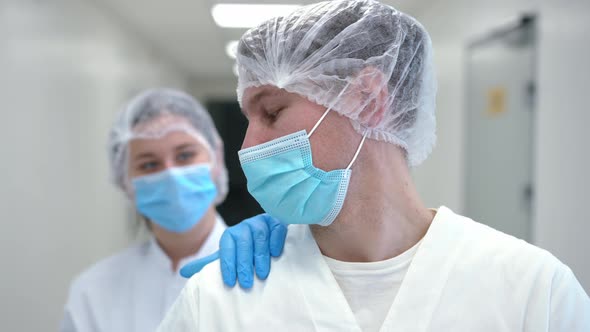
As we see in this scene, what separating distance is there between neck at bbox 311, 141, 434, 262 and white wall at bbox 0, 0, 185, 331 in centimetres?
168

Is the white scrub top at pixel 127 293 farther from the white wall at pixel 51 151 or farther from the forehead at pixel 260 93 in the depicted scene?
the forehead at pixel 260 93

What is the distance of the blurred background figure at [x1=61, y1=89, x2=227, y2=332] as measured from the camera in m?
1.79

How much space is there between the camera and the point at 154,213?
189cm

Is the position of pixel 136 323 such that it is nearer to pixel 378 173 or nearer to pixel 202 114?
pixel 202 114

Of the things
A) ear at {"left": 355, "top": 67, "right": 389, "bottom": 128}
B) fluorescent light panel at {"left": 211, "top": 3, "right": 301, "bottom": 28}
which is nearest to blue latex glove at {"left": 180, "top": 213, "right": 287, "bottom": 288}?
ear at {"left": 355, "top": 67, "right": 389, "bottom": 128}

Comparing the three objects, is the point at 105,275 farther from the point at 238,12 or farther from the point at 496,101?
the point at 496,101

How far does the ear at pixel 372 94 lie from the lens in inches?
43.4

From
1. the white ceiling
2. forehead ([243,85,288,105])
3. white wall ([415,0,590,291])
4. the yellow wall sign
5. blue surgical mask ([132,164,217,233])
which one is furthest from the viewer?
the white ceiling

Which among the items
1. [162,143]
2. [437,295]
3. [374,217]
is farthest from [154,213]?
[437,295]

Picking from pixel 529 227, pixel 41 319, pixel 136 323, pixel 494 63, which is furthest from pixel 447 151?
pixel 41 319

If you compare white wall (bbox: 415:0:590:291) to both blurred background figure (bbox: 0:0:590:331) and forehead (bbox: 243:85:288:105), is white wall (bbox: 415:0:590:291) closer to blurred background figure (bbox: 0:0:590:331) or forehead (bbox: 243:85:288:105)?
blurred background figure (bbox: 0:0:590:331)

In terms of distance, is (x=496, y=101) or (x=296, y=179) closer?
(x=296, y=179)

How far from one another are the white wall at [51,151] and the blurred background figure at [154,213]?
1.86 feet

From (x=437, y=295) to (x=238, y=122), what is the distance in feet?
6.32
